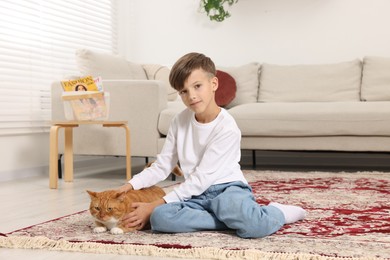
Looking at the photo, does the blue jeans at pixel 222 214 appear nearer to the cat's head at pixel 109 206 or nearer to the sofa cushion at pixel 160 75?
the cat's head at pixel 109 206

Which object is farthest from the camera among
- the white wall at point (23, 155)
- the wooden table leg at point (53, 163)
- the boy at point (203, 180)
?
the white wall at point (23, 155)

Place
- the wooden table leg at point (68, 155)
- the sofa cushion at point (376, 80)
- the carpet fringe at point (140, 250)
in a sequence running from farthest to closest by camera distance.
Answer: the sofa cushion at point (376, 80)
the wooden table leg at point (68, 155)
the carpet fringe at point (140, 250)

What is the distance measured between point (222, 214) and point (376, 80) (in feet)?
9.05

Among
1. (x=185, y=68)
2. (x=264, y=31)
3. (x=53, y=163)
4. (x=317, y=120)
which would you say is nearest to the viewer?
(x=185, y=68)

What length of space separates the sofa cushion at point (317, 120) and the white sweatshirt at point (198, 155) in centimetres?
178

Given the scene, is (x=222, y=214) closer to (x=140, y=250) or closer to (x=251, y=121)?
(x=140, y=250)

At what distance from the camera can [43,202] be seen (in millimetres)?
2547

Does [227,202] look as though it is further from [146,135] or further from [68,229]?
[146,135]

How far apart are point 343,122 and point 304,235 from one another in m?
1.94

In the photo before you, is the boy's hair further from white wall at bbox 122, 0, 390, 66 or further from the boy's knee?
white wall at bbox 122, 0, 390, 66

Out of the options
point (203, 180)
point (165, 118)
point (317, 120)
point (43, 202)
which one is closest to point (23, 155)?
point (165, 118)

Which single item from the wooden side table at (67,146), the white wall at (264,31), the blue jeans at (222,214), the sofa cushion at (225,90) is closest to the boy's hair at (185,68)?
the blue jeans at (222,214)

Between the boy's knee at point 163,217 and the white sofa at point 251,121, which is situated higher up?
the white sofa at point 251,121

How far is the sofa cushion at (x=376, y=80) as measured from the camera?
405 centimetres
